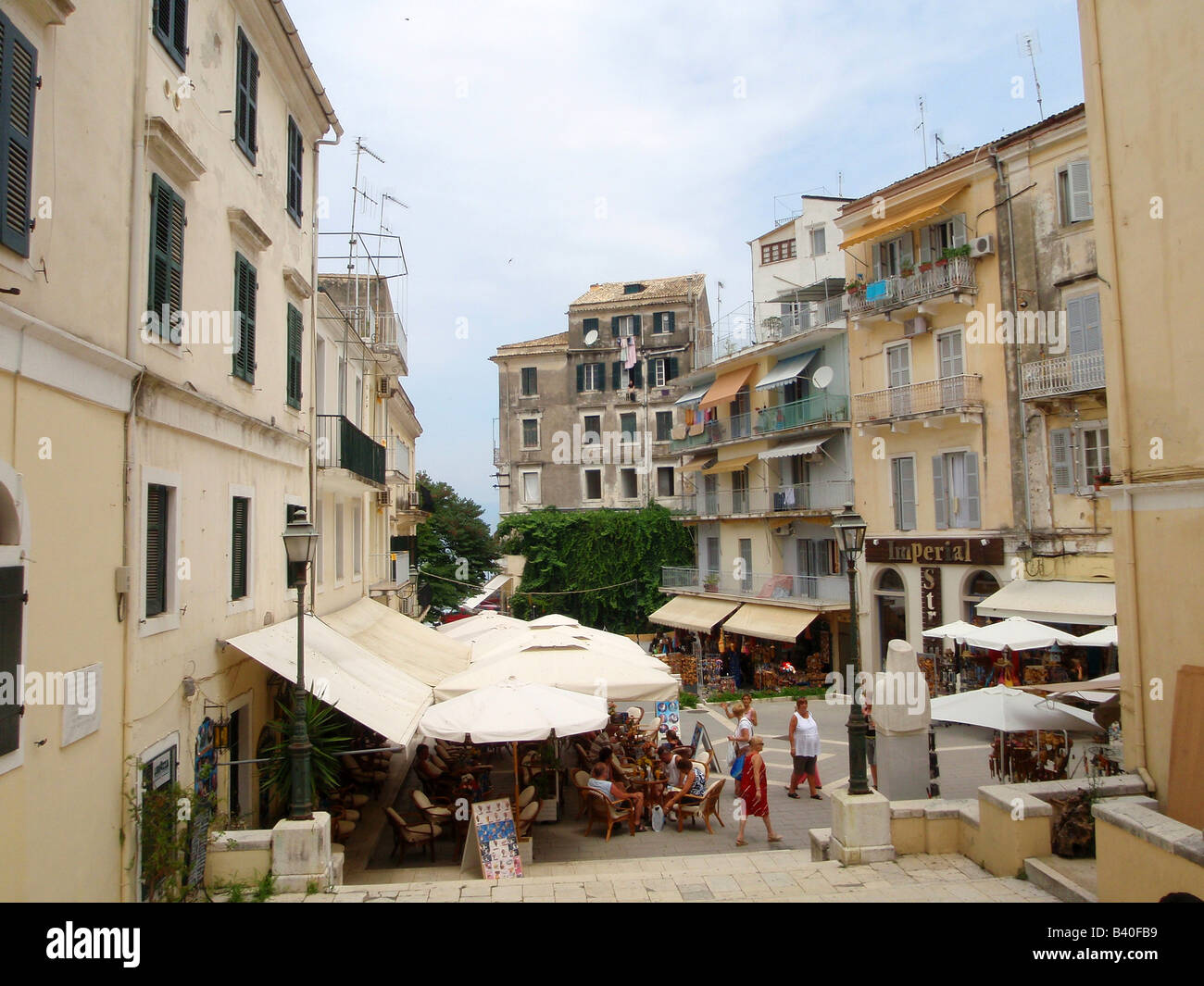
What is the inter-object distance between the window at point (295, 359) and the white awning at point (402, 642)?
3823 millimetres

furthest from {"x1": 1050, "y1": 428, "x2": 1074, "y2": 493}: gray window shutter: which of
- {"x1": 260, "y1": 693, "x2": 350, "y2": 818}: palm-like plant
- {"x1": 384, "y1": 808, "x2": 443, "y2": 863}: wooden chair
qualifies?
{"x1": 260, "y1": 693, "x2": 350, "y2": 818}: palm-like plant

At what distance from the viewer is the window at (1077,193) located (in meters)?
21.8

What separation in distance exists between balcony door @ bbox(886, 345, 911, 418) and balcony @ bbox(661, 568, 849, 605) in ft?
19.7

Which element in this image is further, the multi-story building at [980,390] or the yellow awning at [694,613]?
the yellow awning at [694,613]

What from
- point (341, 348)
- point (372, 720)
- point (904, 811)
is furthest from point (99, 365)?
point (341, 348)

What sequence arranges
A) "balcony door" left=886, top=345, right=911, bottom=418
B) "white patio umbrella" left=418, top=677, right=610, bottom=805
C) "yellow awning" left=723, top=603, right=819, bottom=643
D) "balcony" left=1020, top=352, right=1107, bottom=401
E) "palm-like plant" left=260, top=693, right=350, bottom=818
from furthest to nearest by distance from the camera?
1. "yellow awning" left=723, top=603, right=819, bottom=643
2. "balcony door" left=886, top=345, right=911, bottom=418
3. "balcony" left=1020, top=352, right=1107, bottom=401
4. "white patio umbrella" left=418, top=677, right=610, bottom=805
5. "palm-like plant" left=260, top=693, right=350, bottom=818

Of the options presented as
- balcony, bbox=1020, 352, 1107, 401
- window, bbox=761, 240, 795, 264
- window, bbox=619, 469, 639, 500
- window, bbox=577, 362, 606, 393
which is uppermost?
window, bbox=761, 240, 795, 264

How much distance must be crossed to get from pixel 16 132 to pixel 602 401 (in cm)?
3913

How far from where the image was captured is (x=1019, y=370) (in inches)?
918

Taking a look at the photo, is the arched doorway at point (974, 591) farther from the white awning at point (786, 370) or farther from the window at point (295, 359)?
the window at point (295, 359)

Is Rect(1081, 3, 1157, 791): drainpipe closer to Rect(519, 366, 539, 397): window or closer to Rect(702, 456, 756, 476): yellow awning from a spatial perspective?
Rect(702, 456, 756, 476): yellow awning

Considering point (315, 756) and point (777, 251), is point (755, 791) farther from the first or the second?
point (777, 251)

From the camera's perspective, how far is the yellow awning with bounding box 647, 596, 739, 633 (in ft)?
107

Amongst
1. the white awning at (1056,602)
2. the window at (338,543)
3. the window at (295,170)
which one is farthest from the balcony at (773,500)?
the window at (295,170)
